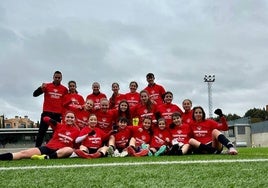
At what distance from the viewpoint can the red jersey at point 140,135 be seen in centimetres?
877

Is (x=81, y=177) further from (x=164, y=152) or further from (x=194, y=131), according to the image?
(x=194, y=131)

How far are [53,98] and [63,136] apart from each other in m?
1.83

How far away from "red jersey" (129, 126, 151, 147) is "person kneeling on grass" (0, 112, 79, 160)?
153 centimetres

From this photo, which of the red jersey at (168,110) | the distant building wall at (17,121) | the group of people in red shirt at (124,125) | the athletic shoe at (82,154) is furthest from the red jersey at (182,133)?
the distant building wall at (17,121)

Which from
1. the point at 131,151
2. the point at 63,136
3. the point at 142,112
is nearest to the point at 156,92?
the point at 142,112

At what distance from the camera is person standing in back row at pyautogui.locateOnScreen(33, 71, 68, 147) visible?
9242mm

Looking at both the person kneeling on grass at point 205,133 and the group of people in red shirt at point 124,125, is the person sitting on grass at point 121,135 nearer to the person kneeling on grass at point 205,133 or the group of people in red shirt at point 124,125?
the group of people in red shirt at point 124,125

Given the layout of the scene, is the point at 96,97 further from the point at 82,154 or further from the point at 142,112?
the point at 82,154

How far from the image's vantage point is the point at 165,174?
156 inches

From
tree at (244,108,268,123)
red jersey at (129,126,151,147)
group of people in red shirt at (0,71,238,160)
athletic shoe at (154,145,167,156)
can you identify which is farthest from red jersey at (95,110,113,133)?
tree at (244,108,268,123)

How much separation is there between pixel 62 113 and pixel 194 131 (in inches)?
125

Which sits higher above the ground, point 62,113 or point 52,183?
point 62,113

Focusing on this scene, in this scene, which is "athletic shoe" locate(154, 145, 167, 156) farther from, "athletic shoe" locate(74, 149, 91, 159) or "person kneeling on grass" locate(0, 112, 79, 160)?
"person kneeling on grass" locate(0, 112, 79, 160)

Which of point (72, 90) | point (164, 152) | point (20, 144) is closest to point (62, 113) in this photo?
point (72, 90)
